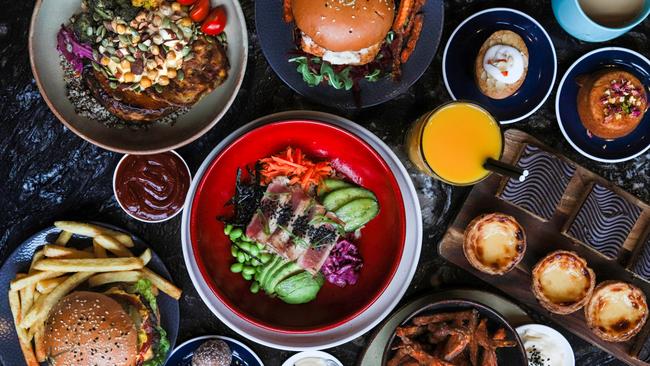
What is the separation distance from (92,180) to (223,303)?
80 cm

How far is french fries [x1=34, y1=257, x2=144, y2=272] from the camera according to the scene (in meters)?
2.43

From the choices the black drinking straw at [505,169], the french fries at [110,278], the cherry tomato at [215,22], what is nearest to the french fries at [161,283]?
the french fries at [110,278]

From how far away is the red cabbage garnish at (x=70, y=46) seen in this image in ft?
7.38

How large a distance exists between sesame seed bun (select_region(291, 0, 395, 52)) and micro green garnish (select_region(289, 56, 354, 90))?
0.48ft

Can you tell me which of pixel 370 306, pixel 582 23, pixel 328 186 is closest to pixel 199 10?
pixel 328 186

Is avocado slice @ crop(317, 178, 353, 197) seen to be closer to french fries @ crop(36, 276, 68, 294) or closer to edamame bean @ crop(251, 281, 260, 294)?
edamame bean @ crop(251, 281, 260, 294)

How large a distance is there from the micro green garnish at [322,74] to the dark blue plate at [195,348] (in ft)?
3.93

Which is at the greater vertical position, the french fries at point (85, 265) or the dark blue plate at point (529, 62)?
the dark blue plate at point (529, 62)

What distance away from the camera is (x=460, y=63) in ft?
8.67

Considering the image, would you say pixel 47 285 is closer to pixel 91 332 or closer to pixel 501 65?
pixel 91 332

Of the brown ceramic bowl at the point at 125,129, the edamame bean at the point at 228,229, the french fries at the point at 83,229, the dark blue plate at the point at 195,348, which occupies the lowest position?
the dark blue plate at the point at 195,348

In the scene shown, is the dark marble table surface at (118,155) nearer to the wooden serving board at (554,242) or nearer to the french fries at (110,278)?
the wooden serving board at (554,242)

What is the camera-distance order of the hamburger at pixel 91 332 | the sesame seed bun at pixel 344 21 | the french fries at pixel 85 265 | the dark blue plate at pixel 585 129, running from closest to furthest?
the sesame seed bun at pixel 344 21 < the hamburger at pixel 91 332 < the french fries at pixel 85 265 < the dark blue plate at pixel 585 129

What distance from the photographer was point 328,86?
251cm
